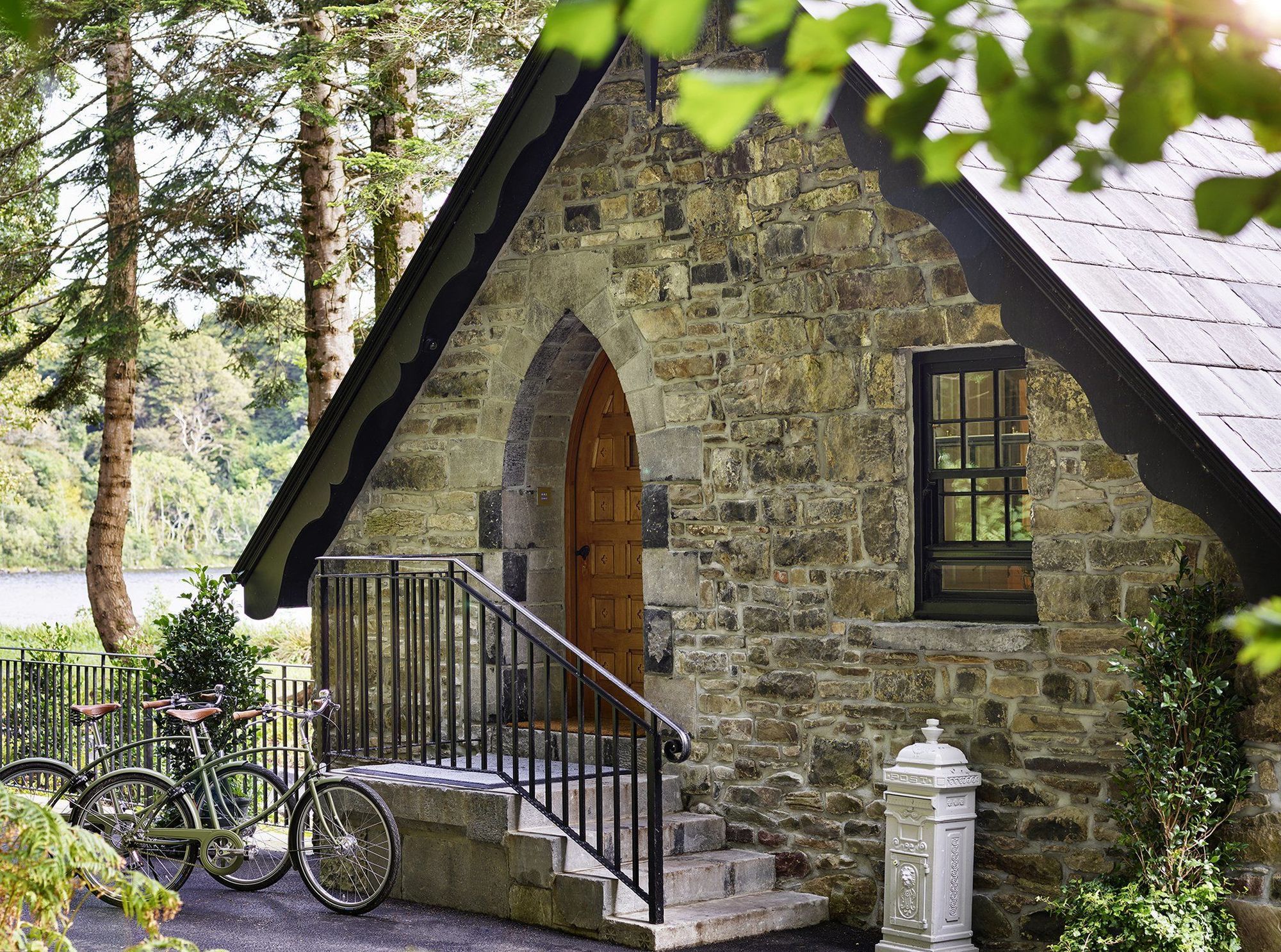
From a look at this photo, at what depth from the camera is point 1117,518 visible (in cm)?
689

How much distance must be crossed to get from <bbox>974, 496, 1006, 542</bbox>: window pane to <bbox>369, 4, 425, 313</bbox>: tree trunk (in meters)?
8.00

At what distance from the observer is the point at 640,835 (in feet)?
26.9

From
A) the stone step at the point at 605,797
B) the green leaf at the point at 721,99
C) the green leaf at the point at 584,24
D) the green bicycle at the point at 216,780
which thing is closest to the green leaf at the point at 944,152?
the green leaf at the point at 721,99

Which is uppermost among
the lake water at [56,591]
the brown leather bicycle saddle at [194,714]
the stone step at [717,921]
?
the brown leather bicycle saddle at [194,714]

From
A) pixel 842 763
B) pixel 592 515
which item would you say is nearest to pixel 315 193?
pixel 592 515

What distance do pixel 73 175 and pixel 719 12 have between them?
10162 mm

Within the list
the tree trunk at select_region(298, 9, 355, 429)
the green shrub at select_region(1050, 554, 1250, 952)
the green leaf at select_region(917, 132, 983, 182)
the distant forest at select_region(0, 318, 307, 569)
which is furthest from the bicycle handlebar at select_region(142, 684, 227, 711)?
the distant forest at select_region(0, 318, 307, 569)

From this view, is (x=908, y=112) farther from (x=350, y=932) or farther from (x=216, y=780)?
(x=216, y=780)

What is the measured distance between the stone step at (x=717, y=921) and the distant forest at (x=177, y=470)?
3709 cm

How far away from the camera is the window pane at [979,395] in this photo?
7651mm

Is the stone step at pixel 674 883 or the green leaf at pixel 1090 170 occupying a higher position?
the green leaf at pixel 1090 170

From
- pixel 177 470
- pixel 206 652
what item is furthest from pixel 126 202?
pixel 177 470

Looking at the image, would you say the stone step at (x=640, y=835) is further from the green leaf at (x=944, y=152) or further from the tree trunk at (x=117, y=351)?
the tree trunk at (x=117, y=351)

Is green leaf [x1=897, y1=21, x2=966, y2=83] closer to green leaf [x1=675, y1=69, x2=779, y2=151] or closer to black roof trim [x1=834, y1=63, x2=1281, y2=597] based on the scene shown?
green leaf [x1=675, y1=69, x2=779, y2=151]
